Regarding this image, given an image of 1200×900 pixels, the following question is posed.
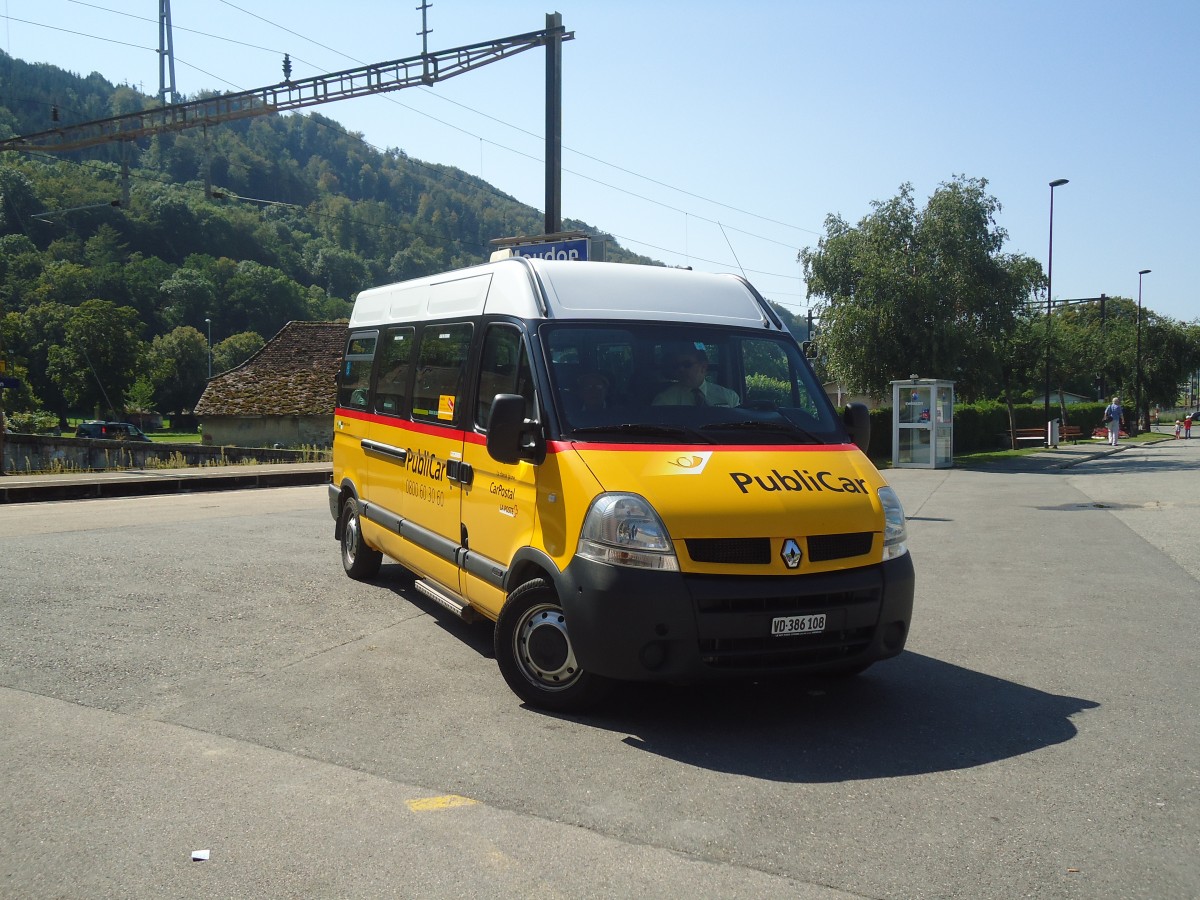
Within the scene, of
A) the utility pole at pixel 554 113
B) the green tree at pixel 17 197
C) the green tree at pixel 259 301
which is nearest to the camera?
the utility pole at pixel 554 113

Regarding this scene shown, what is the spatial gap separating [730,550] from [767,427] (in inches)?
44.4

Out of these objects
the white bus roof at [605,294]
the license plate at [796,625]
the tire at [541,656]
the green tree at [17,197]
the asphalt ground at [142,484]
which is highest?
the green tree at [17,197]

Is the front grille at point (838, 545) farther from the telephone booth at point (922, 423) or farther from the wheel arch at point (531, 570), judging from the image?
the telephone booth at point (922, 423)

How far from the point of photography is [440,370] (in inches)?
302

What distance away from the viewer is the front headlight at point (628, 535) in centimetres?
526

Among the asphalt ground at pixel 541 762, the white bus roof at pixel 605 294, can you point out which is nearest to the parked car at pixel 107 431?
the asphalt ground at pixel 541 762

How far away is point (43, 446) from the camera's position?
42406 millimetres

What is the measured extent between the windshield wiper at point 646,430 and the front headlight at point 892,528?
3.34 feet

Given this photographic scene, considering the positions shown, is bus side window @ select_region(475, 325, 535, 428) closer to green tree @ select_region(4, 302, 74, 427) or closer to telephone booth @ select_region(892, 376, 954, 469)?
telephone booth @ select_region(892, 376, 954, 469)

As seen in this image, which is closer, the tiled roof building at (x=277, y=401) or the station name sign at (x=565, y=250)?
the station name sign at (x=565, y=250)

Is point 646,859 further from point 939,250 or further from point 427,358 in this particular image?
point 939,250

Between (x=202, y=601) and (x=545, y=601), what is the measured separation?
156 inches

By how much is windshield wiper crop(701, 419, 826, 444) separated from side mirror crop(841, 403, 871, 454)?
2.03ft

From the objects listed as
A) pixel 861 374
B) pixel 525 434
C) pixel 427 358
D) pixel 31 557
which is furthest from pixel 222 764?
pixel 861 374
